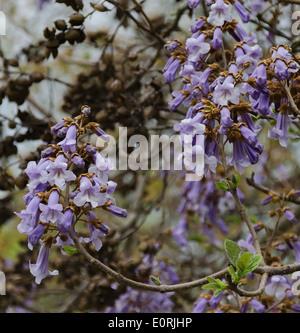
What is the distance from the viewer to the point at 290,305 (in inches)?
113

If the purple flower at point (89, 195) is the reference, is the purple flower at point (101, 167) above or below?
above

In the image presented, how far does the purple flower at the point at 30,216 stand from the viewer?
6.90 ft

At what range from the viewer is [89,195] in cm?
214

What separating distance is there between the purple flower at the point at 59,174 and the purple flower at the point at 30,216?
0.30ft

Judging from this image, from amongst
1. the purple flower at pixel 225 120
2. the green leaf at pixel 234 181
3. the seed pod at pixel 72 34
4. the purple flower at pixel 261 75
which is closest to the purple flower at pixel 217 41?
the purple flower at pixel 261 75

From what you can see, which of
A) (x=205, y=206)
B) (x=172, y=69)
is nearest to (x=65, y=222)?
(x=172, y=69)

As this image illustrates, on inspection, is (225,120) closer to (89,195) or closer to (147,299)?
(89,195)

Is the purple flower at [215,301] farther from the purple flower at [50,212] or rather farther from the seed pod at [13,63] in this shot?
the seed pod at [13,63]

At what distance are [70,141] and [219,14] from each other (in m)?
0.92

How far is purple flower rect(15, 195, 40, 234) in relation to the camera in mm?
2104

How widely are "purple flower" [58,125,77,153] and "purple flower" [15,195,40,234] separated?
23cm

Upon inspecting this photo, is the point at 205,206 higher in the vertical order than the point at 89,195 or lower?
lower

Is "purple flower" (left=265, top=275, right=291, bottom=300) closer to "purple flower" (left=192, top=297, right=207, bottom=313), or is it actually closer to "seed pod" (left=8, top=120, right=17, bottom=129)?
"purple flower" (left=192, top=297, right=207, bottom=313)
